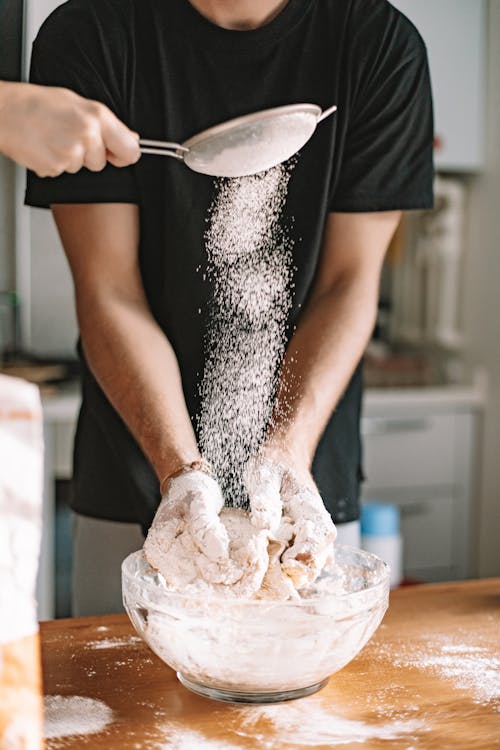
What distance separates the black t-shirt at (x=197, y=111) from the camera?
1275 millimetres

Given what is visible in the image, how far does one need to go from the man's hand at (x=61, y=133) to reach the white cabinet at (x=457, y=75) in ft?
4.34

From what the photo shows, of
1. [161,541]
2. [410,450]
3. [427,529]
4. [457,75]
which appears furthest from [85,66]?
[427,529]

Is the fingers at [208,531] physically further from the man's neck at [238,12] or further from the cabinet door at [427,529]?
the cabinet door at [427,529]

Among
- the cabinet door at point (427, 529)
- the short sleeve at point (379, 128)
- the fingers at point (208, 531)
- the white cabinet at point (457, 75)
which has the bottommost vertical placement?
the cabinet door at point (427, 529)

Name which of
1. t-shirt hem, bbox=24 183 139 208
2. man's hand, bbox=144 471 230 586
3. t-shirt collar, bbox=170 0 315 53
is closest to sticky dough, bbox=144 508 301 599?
man's hand, bbox=144 471 230 586

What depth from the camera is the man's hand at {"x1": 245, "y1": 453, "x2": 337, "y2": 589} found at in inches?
32.4

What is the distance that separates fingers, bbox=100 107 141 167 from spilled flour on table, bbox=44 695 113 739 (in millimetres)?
553

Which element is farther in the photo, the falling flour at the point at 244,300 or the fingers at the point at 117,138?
the falling flour at the point at 244,300

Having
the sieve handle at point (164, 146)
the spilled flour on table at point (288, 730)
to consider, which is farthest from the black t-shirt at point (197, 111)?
the spilled flour on table at point (288, 730)

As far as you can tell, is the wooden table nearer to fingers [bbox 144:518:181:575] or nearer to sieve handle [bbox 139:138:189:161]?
fingers [bbox 144:518:181:575]

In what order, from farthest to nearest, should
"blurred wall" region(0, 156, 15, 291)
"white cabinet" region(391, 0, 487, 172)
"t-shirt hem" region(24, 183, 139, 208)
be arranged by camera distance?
"white cabinet" region(391, 0, 487, 172)
"blurred wall" region(0, 156, 15, 291)
"t-shirt hem" region(24, 183, 139, 208)

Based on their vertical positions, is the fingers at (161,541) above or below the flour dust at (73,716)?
above

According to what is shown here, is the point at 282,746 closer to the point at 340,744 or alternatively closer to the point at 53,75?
the point at 340,744

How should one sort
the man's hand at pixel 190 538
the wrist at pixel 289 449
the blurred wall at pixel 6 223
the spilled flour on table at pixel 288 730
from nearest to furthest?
the spilled flour on table at pixel 288 730 < the man's hand at pixel 190 538 < the wrist at pixel 289 449 < the blurred wall at pixel 6 223
